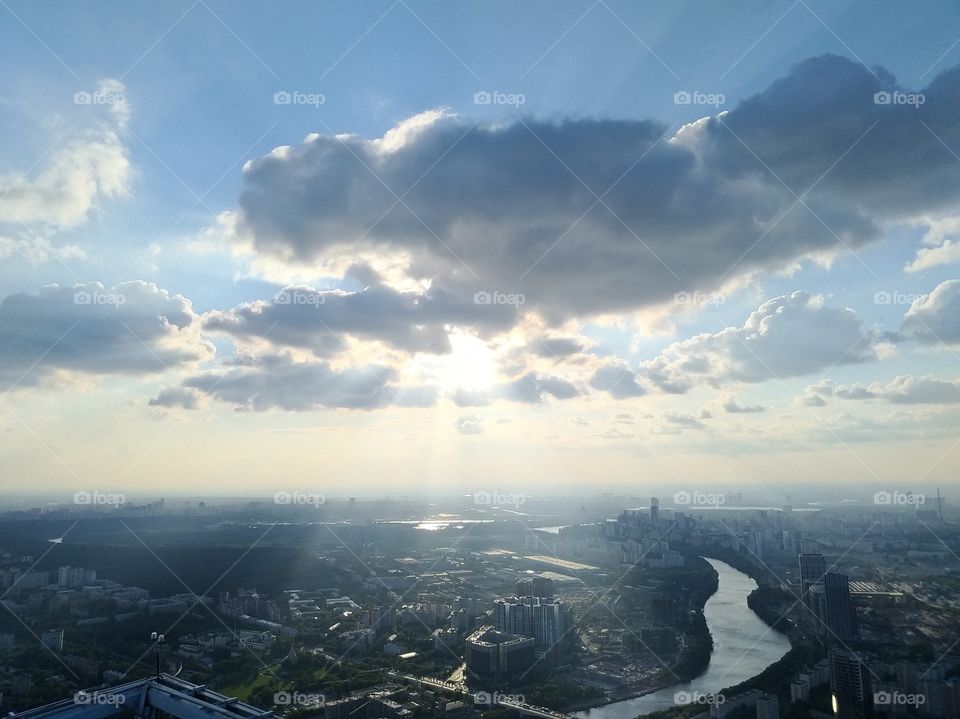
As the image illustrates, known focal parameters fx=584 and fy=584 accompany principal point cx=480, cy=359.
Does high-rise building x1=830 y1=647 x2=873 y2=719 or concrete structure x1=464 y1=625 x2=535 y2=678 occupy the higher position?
high-rise building x1=830 y1=647 x2=873 y2=719

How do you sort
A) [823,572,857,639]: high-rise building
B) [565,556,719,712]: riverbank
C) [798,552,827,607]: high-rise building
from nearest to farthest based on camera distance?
1. [565,556,719,712]: riverbank
2. [823,572,857,639]: high-rise building
3. [798,552,827,607]: high-rise building

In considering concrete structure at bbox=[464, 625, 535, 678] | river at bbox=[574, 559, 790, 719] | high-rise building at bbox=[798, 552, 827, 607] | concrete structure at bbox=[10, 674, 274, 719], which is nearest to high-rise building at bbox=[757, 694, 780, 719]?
river at bbox=[574, 559, 790, 719]

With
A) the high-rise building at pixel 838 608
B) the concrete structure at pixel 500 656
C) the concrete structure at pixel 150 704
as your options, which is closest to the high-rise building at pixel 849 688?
the high-rise building at pixel 838 608

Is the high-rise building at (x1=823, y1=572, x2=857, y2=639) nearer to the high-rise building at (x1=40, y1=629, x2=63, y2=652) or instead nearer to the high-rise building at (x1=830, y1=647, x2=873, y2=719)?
the high-rise building at (x1=830, y1=647, x2=873, y2=719)

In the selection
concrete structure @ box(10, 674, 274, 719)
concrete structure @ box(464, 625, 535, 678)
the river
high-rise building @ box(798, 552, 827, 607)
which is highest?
concrete structure @ box(10, 674, 274, 719)

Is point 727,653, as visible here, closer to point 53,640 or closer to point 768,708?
point 768,708

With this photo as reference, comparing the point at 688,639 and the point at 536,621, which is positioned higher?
the point at 536,621

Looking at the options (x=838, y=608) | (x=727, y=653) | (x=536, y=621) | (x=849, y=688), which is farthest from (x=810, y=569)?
(x=536, y=621)

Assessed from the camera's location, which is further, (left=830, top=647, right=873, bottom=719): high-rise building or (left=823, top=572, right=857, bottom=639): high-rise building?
(left=823, top=572, right=857, bottom=639): high-rise building
